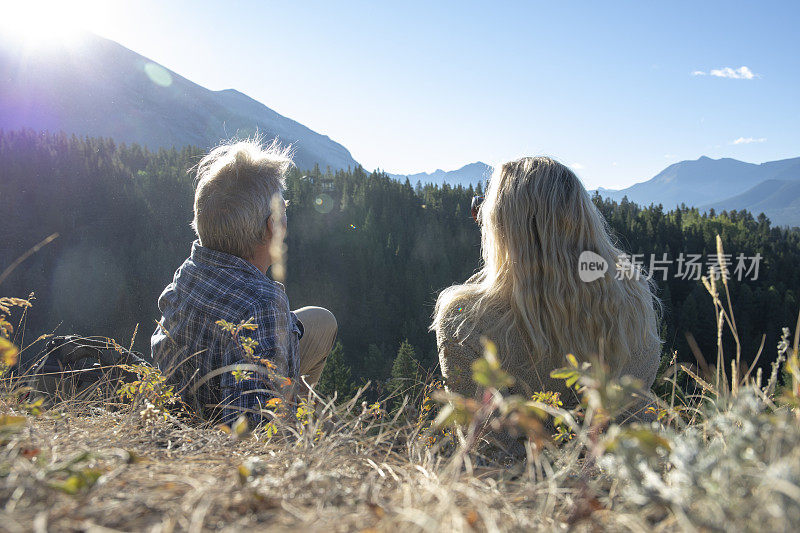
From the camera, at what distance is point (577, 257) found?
231 cm

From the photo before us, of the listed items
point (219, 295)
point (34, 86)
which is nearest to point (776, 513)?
point (219, 295)

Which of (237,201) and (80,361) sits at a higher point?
(237,201)

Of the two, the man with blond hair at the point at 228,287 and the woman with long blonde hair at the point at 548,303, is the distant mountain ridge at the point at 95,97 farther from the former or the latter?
the woman with long blonde hair at the point at 548,303

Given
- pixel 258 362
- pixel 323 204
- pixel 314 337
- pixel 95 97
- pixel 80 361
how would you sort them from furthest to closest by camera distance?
pixel 95 97 < pixel 323 204 < pixel 314 337 < pixel 80 361 < pixel 258 362

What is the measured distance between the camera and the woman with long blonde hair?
2277 mm

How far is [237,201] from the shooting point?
2.52m

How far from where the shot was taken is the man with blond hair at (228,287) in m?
2.25

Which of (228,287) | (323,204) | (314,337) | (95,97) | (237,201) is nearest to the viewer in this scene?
(228,287)

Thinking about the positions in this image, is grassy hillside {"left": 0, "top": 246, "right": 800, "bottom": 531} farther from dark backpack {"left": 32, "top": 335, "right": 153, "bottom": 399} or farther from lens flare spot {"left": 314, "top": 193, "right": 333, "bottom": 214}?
lens flare spot {"left": 314, "top": 193, "right": 333, "bottom": 214}

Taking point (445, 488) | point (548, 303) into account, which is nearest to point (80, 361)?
point (548, 303)

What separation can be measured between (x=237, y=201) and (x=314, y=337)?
1.11 meters

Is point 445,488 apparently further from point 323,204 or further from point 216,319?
point 323,204

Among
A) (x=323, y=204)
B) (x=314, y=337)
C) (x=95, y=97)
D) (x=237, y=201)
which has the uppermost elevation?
(x=95, y=97)

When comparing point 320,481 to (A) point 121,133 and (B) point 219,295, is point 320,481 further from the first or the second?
(A) point 121,133
